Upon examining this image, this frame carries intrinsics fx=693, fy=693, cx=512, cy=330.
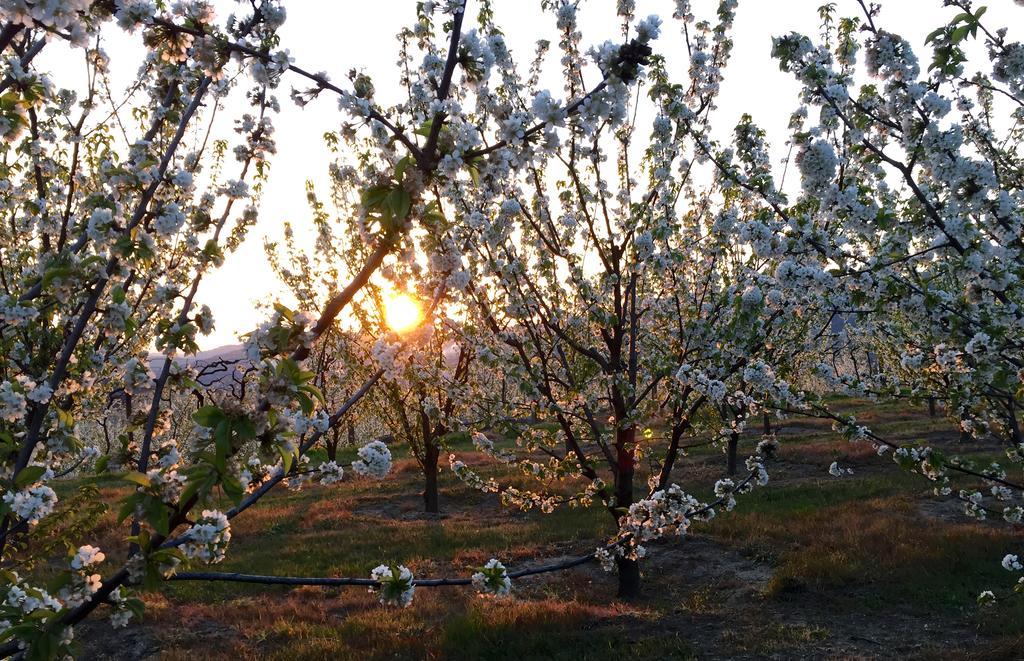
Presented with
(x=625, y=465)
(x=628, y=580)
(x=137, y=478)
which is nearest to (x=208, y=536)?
(x=137, y=478)

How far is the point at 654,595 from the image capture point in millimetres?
11680

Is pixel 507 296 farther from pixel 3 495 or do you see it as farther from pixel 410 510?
pixel 410 510

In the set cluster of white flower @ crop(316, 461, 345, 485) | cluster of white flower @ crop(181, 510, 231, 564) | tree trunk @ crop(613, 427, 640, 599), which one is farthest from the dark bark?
cluster of white flower @ crop(181, 510, 231, 564)

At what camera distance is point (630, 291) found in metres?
9.44

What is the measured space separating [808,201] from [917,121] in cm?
191

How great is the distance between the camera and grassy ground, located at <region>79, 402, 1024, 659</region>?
30.8ft

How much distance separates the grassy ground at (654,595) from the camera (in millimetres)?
9383

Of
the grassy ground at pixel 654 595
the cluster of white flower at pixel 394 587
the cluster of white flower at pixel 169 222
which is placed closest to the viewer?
the cluster of white flower at pixel 394 587

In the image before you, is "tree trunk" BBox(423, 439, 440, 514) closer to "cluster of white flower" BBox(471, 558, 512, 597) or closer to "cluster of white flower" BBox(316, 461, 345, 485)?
"cluster of white flower" BBox(316, 461, 345, 485)

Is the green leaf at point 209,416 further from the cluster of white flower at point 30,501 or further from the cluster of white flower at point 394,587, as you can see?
the cluster of white flower at point 30,501

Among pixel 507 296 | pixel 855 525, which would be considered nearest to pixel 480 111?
pixel 507 296

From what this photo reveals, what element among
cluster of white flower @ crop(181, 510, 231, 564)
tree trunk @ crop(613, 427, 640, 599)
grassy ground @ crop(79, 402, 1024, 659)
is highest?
cluster of white flower @ crop(181, 510, 231, 564)

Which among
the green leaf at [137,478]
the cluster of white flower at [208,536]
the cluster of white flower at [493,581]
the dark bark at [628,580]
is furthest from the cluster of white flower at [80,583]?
the dark bark at [628,580]

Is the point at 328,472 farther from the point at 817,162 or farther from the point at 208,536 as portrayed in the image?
the point at 817,162
